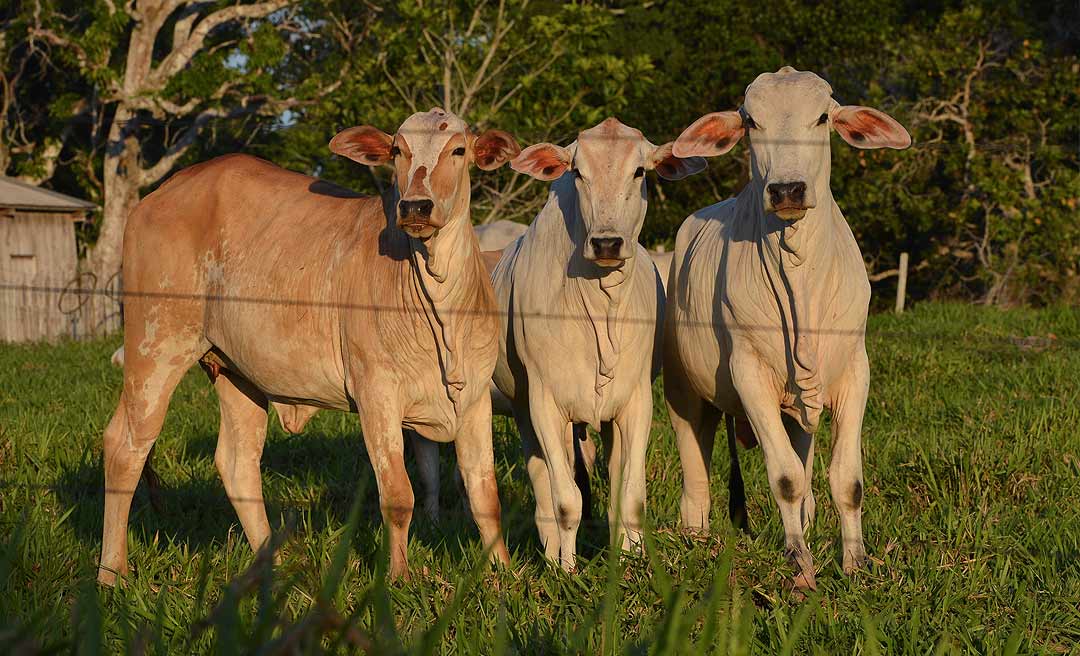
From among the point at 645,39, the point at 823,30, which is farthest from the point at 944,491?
the point at 645,39

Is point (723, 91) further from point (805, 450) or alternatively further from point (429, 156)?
point (429, 156)

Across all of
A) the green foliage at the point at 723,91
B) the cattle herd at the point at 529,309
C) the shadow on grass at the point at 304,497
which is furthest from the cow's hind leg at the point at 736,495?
the green foliage at the point at 723,91

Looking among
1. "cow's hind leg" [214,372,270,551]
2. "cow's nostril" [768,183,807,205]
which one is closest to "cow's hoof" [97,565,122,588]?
"cow's hind leg" [214,372,270,551]

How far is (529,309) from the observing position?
5.31 metres

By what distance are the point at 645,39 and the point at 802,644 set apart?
75.0ft

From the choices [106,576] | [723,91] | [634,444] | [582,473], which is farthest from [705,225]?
[723,91]

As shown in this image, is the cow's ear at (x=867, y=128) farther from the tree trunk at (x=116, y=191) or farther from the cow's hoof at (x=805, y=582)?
the tree trunk at (x=116, y=191)

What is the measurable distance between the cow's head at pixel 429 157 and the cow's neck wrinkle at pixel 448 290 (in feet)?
0.29

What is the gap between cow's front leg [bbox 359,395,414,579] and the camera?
188 inches

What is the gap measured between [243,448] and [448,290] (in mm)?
1632

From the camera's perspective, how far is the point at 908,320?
13.3m

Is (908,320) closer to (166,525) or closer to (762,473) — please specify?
(762,473)

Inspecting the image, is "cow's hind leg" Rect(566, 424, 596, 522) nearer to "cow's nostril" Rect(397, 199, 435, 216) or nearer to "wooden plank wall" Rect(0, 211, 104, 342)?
"cow's nostril" Rect(397, 199, 435, 216)

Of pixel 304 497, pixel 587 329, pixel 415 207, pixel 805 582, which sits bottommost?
pixel 304 497
